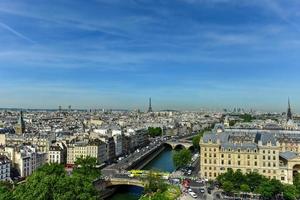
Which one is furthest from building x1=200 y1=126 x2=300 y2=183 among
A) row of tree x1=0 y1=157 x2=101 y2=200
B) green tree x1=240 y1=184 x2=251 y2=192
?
row of tree x1=0 y1=157 x2=101 y2=200

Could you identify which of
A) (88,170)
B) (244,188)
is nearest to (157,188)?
(88,170)

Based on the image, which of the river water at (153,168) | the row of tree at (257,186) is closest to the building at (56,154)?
the river water at (153,168)

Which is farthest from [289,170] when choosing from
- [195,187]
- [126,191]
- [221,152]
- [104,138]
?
[104,138]

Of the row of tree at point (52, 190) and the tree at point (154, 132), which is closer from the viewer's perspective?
the row of tree at point (52, 190)

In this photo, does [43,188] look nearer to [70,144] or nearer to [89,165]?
[89,165]

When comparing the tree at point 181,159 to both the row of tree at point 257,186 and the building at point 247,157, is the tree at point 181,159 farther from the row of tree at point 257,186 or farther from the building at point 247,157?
the row of tree at point 257,186

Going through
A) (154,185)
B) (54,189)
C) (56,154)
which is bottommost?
(154,185)

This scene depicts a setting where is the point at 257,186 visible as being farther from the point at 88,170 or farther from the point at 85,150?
the point at 85,150
